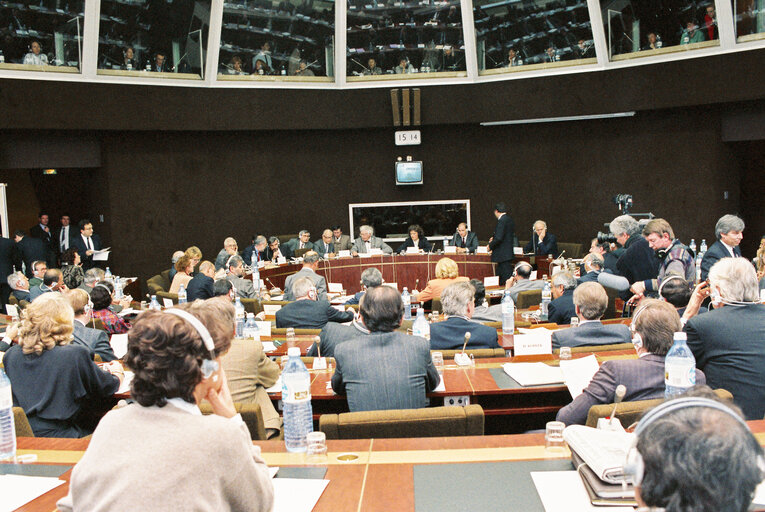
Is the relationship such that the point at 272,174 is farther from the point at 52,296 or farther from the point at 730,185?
the point at 52,296

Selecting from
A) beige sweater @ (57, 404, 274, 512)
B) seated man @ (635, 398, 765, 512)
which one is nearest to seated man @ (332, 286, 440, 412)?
beige sweater @ (57, 404, 274, 512)

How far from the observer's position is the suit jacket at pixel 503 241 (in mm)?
9977

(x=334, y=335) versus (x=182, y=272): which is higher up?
(x=182, y=272)

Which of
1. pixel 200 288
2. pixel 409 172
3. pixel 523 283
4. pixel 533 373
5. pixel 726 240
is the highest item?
pixel 409 172

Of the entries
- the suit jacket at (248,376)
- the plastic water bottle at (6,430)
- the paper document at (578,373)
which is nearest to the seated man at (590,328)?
the paper document at (578,373)

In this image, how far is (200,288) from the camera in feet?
21.8

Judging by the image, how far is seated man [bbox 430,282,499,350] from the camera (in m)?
4.20

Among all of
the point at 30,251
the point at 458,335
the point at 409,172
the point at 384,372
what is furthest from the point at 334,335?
the point at 409,172

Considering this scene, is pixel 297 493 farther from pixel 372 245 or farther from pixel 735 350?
pixel 372 245

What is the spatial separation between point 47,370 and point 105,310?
2.62m

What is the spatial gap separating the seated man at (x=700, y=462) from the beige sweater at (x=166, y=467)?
897 millimetres

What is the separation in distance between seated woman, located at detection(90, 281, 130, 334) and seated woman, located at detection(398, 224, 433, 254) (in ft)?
19.8

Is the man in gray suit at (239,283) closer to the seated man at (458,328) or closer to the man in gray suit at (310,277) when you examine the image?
the man in gray suit at (310,277)

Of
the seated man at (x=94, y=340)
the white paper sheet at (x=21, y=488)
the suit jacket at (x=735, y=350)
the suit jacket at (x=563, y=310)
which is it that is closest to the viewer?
the white paper sheet at (x=21, y=488)
